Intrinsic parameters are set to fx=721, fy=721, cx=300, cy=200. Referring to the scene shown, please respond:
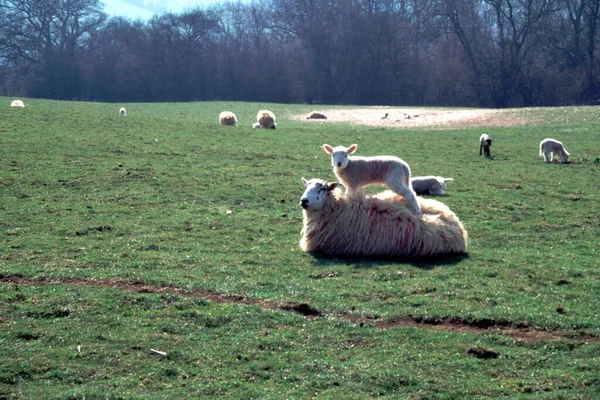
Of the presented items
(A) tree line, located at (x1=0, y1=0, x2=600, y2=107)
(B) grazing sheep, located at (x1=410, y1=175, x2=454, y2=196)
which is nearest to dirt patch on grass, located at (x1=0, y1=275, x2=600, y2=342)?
(B) grazing sheep, located at (x1=410, y1=175, x2=454, y2=196)

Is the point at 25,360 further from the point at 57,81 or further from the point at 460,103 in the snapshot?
the point at 57,81

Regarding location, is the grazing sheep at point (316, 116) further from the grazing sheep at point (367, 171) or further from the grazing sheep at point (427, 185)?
the grazing sheep at point (367, 171)

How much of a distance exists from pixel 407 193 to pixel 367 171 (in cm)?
72

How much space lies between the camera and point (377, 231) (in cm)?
978

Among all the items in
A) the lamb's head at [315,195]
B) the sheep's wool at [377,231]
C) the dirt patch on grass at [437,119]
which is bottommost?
the sheep's wool at [377,231]

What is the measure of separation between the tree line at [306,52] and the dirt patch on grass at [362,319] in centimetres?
5450

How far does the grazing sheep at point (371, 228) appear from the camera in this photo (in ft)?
31.6

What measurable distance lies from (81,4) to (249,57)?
17.7m

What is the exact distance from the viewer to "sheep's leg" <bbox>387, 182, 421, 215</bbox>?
403 inches

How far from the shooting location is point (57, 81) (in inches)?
2697

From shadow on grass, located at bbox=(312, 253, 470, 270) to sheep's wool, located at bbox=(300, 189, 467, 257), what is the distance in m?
0.09

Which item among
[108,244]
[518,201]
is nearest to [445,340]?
[108,244]

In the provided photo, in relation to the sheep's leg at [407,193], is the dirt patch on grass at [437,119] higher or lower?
higher

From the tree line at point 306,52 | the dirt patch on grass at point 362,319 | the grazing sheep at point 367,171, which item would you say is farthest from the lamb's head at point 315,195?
the tree line at point 306,52
